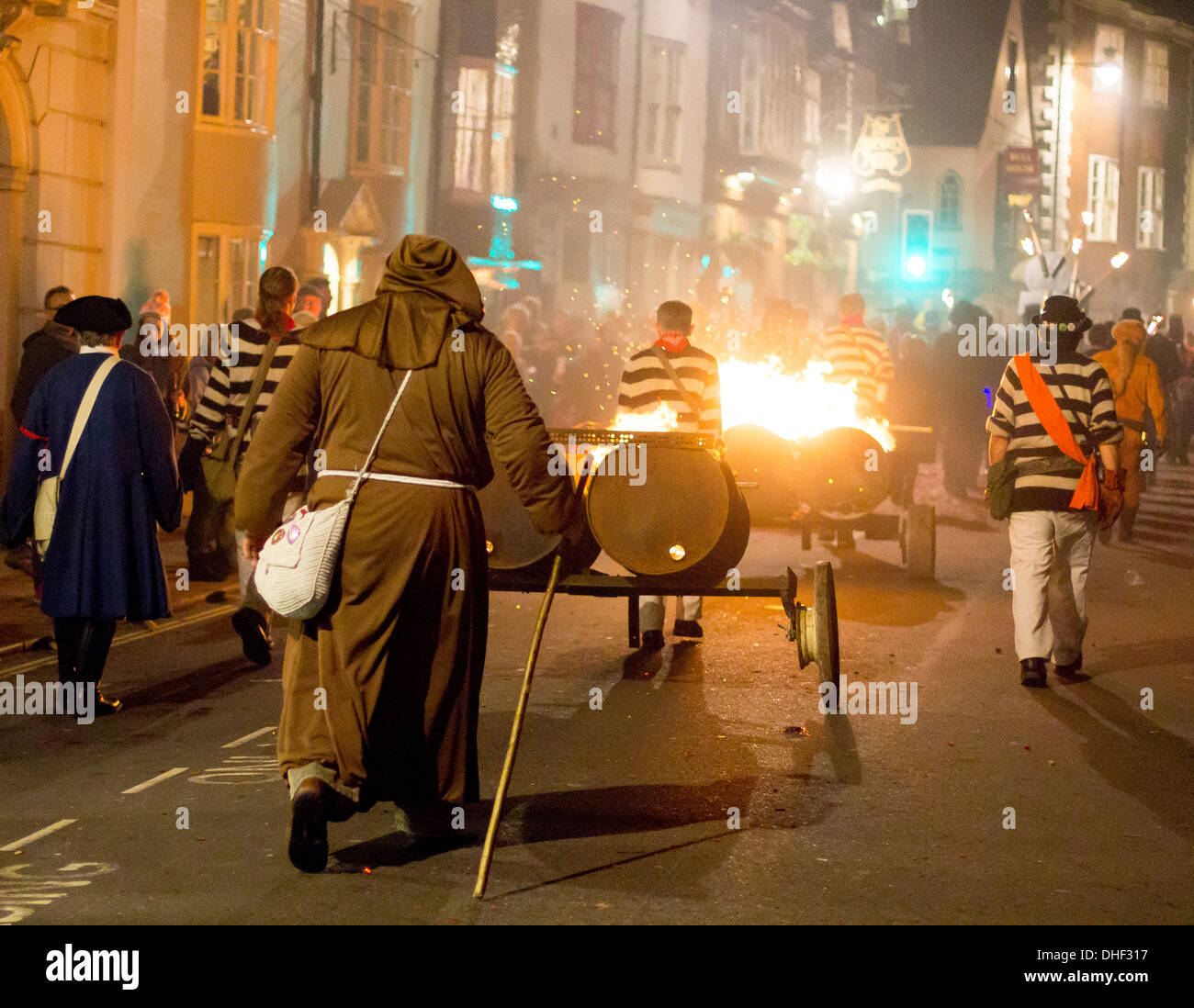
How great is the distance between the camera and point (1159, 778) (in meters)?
6.84

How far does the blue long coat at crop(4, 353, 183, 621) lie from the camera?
7754 millimetres

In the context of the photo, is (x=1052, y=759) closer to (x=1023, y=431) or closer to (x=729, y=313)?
(x=1023, y=431)

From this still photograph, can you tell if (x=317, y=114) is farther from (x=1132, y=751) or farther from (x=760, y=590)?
(x=1132, y=751)

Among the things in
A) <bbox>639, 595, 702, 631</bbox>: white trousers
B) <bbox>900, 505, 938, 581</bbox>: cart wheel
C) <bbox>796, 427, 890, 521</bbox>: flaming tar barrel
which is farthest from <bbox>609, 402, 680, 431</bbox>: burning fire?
<bbox>900, 505, 938, 581</bbox>: cart wheel

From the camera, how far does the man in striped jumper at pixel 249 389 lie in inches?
345

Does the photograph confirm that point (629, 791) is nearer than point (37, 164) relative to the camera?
Yes

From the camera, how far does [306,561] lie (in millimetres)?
5148

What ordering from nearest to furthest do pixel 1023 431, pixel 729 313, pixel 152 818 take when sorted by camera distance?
pixel 152 818, pixel 1023 431, pixel 729 313

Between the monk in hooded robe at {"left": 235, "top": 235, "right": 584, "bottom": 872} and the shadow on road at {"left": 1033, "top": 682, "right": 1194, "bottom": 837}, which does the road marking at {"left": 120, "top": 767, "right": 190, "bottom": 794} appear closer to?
the monk in hooded robe at {"left": 235, "top": 235, "right": 584, "bottom": 872}

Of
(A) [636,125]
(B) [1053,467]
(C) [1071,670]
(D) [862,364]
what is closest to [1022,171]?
(A) [636,125]

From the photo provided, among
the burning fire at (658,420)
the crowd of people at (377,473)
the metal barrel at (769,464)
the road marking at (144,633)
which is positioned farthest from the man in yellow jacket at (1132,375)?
the road marking at (144,633)

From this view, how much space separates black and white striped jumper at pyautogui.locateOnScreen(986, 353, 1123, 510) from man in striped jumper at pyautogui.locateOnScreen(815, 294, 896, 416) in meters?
5.10
